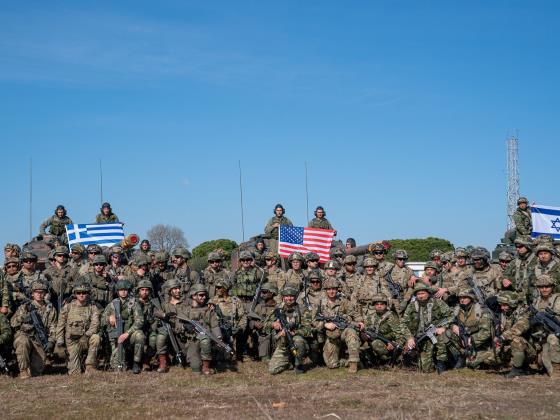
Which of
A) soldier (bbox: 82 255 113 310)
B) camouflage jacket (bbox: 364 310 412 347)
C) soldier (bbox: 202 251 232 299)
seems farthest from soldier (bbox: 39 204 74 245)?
camouflage jacket (bbox: 364 310 412 347)

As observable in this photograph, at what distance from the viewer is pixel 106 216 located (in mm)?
21141

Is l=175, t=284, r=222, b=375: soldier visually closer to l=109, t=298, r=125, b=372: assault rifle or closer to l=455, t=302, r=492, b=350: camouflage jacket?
l=109, t=298, r=125, b=372: assault rifle

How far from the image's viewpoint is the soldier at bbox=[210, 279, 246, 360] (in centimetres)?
1450

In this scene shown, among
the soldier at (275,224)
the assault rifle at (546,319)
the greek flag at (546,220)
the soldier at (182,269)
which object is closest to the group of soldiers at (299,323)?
the assault rifle at (546,319)

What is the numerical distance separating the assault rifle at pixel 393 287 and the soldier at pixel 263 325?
9.11 feet

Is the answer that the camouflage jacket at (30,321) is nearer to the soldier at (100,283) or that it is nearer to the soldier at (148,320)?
the soldier at (100,283)

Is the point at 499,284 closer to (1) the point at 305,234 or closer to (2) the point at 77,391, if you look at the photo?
(1) the point at 305,234

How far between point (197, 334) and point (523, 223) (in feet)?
31.9

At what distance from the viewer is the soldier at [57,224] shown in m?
→ 21.2

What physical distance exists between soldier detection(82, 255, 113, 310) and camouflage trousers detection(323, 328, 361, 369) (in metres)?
5.08

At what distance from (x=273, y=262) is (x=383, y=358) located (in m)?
4.54

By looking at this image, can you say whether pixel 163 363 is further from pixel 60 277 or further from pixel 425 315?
A: pixel 425 315

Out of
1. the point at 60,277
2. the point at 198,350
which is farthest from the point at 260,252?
the point at 198,350

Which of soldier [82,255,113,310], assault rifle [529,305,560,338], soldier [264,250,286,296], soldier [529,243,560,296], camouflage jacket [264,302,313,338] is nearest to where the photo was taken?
assault rifle [529,305,560,338]
